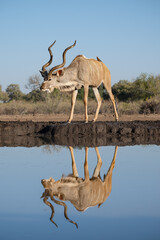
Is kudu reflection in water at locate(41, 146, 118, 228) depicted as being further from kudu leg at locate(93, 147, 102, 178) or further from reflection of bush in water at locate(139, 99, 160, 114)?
reflection of bush in water at locate(139, 99, 160, 114)

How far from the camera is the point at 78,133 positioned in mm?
14359

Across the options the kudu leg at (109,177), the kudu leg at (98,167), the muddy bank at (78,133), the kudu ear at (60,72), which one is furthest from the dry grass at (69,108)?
the kudu leg at (109,177)

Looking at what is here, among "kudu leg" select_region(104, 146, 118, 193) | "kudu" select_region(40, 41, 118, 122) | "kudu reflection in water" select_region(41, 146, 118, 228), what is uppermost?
"kudu" select_region(40, 41, 118, 122)

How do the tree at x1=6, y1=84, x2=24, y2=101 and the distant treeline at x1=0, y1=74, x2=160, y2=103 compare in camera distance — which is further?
the tree at x1=6, y1=84, x2=24, y2=101

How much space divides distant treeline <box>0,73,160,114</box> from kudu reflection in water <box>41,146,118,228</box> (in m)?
21.1

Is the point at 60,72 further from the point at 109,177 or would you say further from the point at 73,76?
the point at 109,177

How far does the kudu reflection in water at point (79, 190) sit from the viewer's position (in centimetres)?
553

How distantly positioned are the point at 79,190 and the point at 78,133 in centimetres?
813

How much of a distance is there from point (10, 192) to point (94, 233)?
2189 millimetres

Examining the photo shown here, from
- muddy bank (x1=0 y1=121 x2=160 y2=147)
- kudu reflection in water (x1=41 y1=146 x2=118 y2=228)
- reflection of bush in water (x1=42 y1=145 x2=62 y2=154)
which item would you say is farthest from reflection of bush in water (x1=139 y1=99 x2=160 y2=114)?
kudu reflection in water (x1=41 y1=146 x2=118 y2=228)

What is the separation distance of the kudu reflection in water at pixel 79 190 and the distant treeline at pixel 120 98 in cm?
2115

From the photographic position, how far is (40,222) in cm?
461

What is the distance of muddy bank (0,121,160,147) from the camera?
13.2m

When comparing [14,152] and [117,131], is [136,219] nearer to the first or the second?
[14,152]
